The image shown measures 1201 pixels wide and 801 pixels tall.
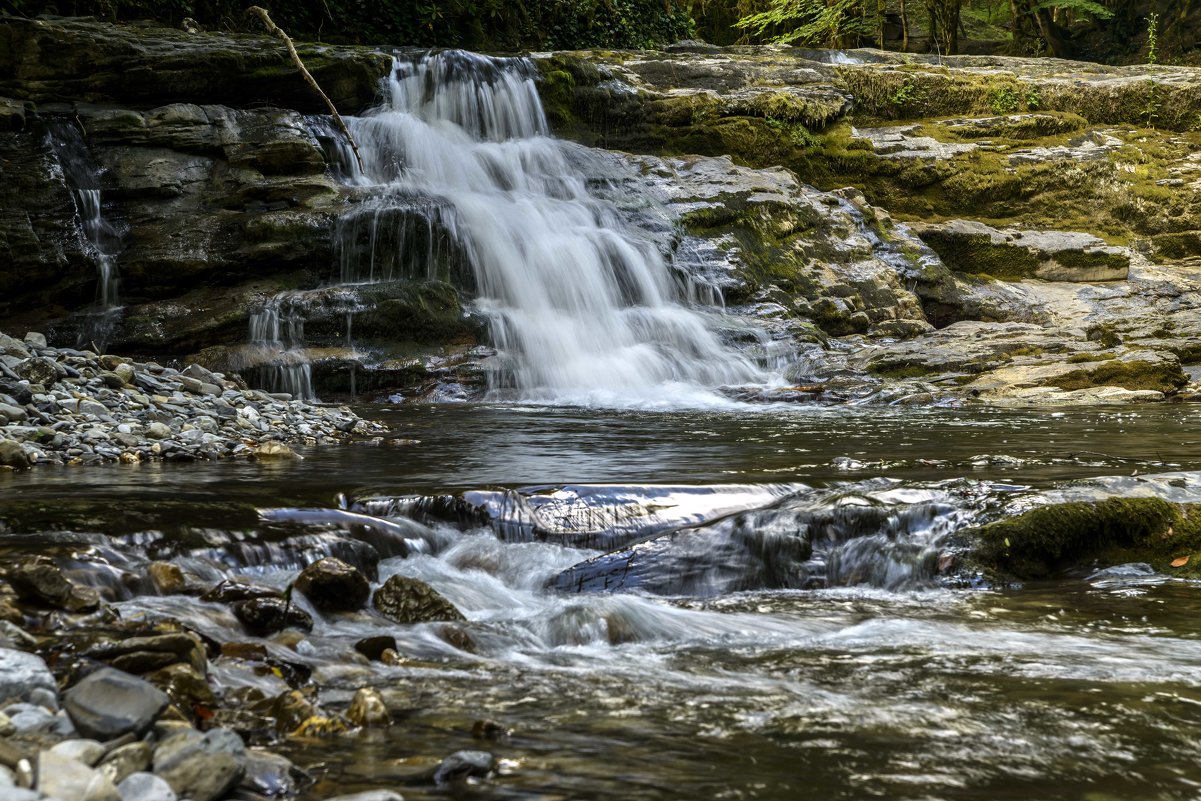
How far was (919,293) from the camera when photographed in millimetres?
15445

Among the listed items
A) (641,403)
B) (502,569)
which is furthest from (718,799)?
(641,403)

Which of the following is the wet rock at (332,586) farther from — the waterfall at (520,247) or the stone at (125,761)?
the waterfall at (520,247)

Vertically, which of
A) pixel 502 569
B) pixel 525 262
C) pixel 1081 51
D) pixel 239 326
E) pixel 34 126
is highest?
pixel 1081 51

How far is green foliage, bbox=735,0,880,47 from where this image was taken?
972 inches

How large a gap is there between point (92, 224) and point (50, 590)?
396 inches

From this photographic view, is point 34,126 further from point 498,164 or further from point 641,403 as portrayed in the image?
Result: point 641,403

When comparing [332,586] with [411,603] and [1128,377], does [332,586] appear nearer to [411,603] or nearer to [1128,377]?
[411,603]

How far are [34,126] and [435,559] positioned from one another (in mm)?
10338

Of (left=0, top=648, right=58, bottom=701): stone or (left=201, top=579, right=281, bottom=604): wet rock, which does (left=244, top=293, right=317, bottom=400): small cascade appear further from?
(left=0, top=648, right=58, bottom=701): stone

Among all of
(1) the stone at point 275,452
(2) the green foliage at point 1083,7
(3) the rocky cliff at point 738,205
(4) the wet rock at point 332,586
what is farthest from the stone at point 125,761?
(2) the green foliage at point 1083,7

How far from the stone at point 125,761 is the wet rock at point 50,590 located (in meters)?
1.20

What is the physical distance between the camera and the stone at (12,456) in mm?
5996

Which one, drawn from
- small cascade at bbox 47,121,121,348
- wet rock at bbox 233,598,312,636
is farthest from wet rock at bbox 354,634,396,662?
small cascade at bbox 47,121,121,348

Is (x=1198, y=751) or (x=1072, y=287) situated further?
(x=1072, y=287)
